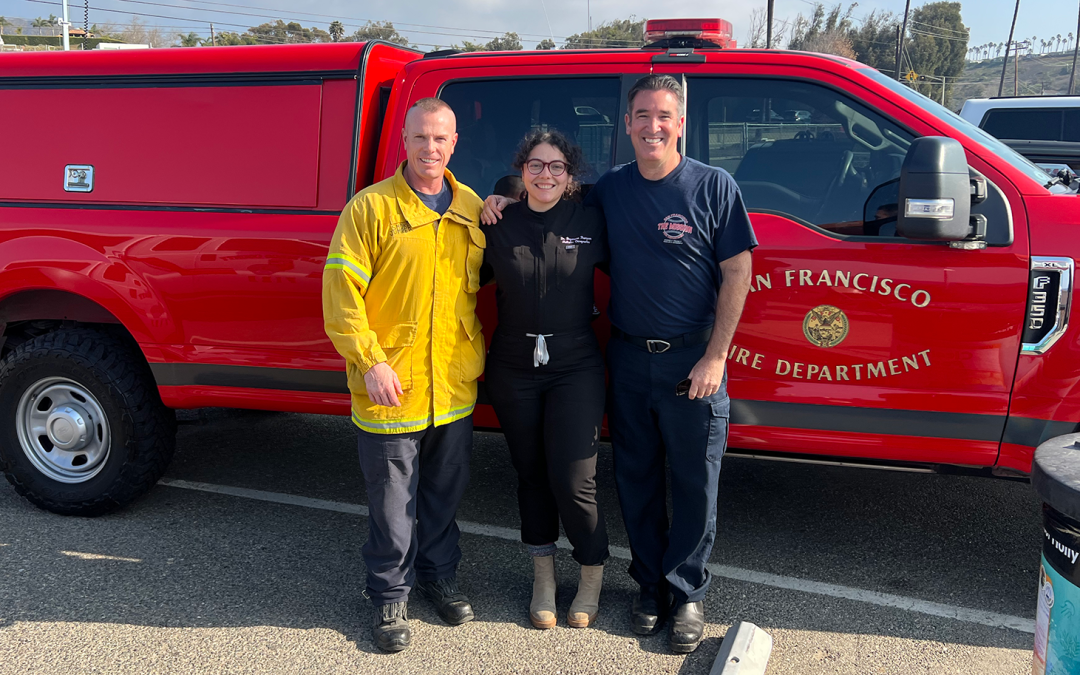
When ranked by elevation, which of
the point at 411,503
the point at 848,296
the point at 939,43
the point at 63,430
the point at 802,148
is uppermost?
the point at 939,43

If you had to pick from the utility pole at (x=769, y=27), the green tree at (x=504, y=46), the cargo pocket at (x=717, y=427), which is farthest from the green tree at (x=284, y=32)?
the cargo pocket at (x=717, y=427)

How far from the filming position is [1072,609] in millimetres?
1842

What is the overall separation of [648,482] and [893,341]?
0.93 m

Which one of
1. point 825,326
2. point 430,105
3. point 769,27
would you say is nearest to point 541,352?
point 430,105

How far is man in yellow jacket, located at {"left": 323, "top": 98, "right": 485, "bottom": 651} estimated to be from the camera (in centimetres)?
277

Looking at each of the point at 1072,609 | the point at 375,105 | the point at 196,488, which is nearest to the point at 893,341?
the point at 1072,609

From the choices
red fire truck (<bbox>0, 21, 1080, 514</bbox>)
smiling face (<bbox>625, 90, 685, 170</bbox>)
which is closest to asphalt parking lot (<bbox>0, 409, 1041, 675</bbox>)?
red fire truck (<bbox>0, 21, 1080, 514</bbox>)

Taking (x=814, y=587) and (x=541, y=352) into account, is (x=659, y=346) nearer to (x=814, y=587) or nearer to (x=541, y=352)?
(x=541, y=352)

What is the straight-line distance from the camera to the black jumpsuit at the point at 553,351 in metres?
2.81

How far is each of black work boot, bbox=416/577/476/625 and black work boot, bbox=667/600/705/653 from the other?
0.70 meters

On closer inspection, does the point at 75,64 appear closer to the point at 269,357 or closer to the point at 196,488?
the point at 269,357

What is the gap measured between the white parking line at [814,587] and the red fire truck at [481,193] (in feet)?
1.56

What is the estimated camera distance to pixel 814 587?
3.25 metres

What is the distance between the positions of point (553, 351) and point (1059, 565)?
149 centimetres
